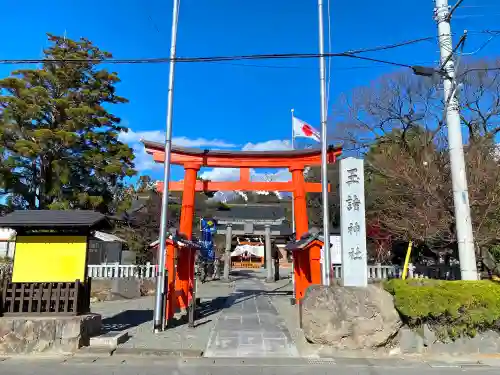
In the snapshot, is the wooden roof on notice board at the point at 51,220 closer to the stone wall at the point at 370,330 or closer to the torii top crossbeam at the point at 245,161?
the torii top crossbeam at the point at 245,161

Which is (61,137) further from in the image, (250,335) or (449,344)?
(449,344)

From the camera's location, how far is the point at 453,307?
7.35 meters

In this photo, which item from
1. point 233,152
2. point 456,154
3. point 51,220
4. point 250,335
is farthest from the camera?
point 233,152

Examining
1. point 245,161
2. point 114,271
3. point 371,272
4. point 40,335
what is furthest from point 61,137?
point 371,272

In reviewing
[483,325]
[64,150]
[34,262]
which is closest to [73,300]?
[34,262]

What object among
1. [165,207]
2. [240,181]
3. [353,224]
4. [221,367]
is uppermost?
[240,181]

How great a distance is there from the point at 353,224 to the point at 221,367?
4354 millimetres

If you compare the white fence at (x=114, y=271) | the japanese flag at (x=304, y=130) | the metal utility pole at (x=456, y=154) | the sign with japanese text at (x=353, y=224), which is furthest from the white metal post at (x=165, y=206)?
the white fence at (x=114, y=271)

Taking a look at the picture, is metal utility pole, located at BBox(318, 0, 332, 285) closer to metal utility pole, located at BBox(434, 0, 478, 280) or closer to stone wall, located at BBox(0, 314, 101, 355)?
metal utility pole, located at BBox(434, 0, 478, 280)

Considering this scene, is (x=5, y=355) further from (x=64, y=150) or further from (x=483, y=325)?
(x=64, y=150)

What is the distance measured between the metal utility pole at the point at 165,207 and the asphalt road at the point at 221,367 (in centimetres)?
217

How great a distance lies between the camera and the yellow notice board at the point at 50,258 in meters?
8.63

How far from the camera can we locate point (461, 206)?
8.54 m

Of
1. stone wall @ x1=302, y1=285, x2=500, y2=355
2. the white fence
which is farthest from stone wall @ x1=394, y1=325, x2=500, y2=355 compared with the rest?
the white fence
